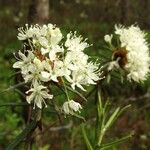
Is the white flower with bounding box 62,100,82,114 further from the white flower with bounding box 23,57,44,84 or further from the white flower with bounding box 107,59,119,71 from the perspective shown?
the white flower with bounding box 107,59,119,71

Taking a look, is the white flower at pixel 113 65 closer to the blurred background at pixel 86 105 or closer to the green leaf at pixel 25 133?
the blurred background at pixel 86 105

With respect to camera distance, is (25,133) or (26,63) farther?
(25,133)

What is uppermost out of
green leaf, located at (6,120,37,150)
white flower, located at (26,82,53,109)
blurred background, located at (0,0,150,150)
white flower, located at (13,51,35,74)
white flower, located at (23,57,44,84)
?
blurred background, located at (0,0,150,150)

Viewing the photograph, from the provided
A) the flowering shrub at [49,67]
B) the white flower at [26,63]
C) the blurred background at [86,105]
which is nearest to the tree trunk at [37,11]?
the blurred background at [86,105]

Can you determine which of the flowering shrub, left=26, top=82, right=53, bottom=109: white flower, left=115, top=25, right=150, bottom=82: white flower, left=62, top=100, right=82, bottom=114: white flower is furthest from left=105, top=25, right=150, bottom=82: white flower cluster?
left=26, top=82, right=53, bottom=109: white flower

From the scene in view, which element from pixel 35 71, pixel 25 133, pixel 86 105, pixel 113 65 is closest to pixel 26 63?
pixel 35 71

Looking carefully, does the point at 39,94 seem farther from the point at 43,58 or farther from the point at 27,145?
the point at 27,145

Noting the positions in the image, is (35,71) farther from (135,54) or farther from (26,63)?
(135,54)
